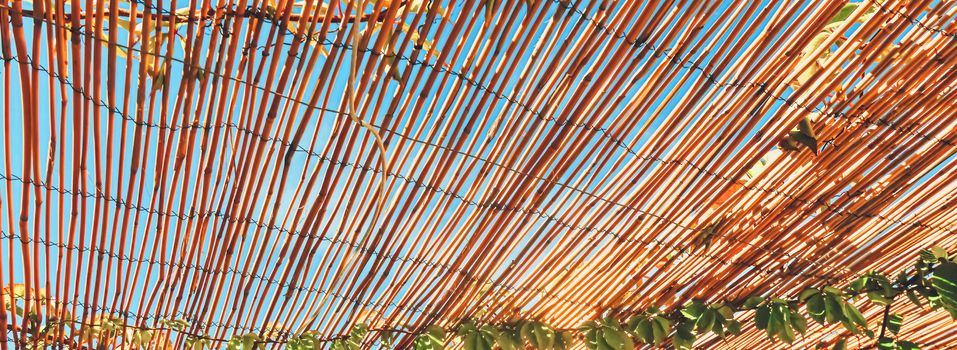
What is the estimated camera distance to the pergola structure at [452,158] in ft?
3.50

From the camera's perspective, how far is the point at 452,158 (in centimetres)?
127

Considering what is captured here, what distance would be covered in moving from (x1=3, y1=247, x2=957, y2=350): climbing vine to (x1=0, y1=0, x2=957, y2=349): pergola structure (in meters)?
0.02

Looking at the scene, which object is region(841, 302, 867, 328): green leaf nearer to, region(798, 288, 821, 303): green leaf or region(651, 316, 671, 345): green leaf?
region(798, 288, 821, 303): green leaf

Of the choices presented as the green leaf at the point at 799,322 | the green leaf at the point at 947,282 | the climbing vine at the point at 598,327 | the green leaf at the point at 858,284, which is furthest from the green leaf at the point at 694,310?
the green leaf at the point at 947,282

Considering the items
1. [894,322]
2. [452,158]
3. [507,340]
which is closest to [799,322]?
[894,322]

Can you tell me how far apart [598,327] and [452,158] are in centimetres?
61

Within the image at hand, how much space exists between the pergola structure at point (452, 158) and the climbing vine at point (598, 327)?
0.02 m

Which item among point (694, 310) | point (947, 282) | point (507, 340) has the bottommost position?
point (507, 340)

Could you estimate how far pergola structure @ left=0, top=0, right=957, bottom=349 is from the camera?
1065 millimetres

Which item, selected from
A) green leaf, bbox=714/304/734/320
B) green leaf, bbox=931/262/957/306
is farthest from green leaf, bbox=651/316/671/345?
green leaf, bbox=931/262/957/306

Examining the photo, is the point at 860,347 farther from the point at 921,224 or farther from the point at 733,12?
the point at 733,12

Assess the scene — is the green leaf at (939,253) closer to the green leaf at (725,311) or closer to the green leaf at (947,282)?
the green leaf at (947,282)

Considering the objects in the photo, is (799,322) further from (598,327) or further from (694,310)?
(598,327)

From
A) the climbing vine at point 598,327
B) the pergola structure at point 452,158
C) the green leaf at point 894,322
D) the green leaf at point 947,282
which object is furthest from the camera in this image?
the green leaf at point 894,322
